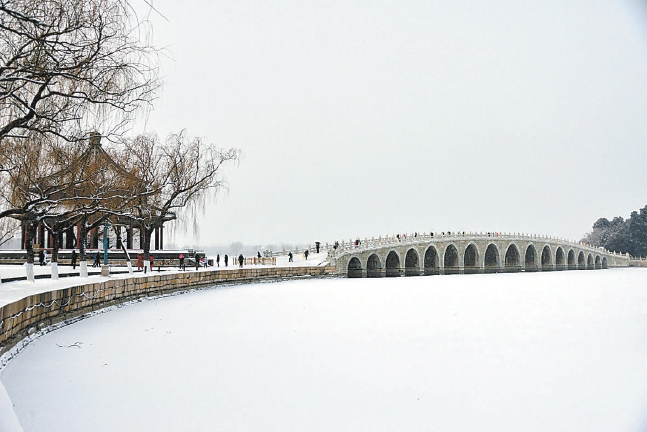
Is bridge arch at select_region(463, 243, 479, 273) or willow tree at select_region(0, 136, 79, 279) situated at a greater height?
willow tree at select_region(0, 136, 79, 279)

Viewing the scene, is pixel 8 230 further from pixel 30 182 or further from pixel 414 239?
pixel 414 239

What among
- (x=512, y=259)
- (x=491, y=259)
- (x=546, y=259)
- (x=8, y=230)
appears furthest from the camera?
(x=546, y=259)

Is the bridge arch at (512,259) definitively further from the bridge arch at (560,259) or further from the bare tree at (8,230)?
the bare tree at (8,230)

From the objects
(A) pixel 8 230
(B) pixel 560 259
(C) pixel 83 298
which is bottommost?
(B) pixel 560 259

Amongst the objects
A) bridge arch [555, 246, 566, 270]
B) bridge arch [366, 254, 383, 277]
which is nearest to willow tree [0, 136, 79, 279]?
bridge arch [366, 254, 383, 277]

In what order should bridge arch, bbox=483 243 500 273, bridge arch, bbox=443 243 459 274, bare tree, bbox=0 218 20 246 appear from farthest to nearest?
bridge arch, bbox=483 243 500 273 < bridge arch, bbox=443 243 459 274 < bare tree, bbox=0 218 20 246

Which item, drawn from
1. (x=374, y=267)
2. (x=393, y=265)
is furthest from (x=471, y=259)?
(x=374, y=267)

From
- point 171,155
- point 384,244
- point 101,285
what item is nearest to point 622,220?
point 384,244

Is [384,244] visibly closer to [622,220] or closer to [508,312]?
[508,312]

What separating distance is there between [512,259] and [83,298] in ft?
183

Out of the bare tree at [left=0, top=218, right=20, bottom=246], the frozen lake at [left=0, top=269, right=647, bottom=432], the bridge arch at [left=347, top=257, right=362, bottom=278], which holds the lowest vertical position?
the frozen lake at [left=0, top=269, right=647, bottom=432]

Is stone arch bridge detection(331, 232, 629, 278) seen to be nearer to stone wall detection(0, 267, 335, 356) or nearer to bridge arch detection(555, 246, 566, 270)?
bridge arch detection(555, 246, 566, 270)

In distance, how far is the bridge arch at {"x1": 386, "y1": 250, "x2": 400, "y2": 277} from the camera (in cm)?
4538

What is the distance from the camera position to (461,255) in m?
49.7
